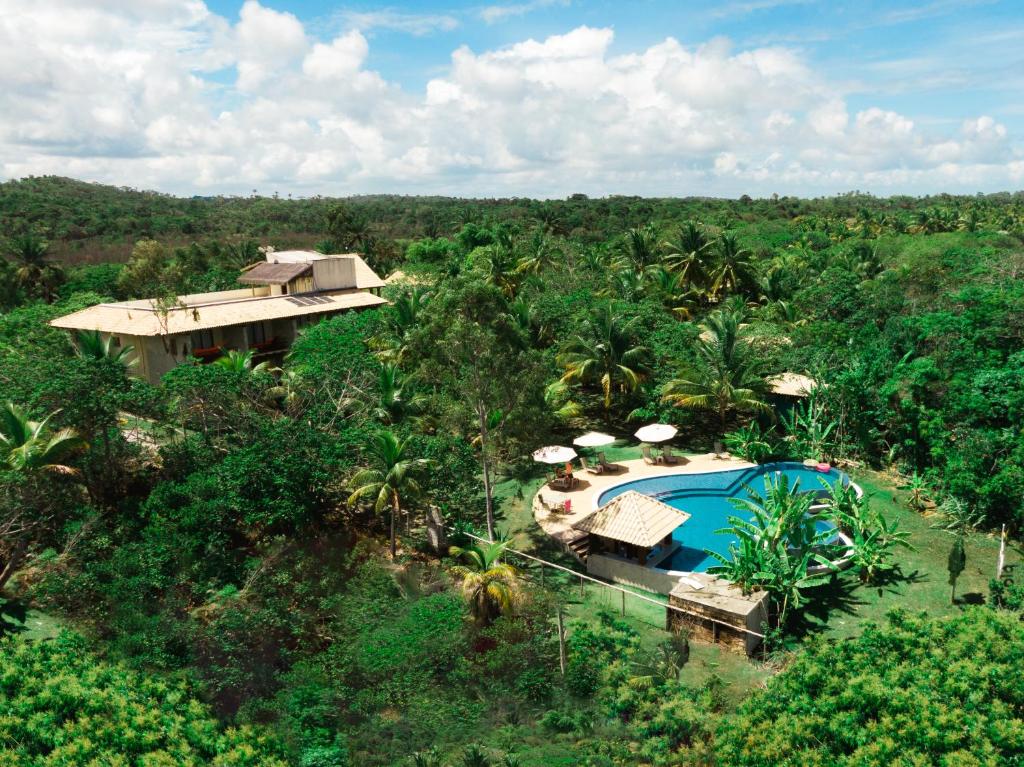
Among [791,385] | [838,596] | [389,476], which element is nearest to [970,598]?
[838,596]

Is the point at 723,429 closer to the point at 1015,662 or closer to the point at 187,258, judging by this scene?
the point at 1015,662

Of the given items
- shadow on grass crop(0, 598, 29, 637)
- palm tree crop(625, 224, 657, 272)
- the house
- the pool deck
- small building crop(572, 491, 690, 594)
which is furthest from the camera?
palm tree crop(625, 224, 657, 272)

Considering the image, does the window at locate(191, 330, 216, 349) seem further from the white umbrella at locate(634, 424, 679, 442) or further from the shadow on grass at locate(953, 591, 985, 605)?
the shadow on grass at locate(953, 591, 985, 605)

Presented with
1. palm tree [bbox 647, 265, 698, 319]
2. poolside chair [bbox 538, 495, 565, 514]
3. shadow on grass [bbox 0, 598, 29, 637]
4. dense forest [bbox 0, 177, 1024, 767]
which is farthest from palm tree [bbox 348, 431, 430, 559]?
palm tree [bbox 647, 265, 698, 319]

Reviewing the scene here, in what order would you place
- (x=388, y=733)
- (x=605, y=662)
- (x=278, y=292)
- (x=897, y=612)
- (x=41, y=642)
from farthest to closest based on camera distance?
(x=278, y=292), (x=605, y=662), (x=41, y=642), (x=388, y=733), (x=897, y=612)

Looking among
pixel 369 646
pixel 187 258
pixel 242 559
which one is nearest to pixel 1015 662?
pixel 369 646

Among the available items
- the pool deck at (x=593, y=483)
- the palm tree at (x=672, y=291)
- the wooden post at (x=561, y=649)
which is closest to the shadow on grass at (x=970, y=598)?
the pool deck at (x=593, y=483)

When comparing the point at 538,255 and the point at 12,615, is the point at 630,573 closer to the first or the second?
the point at 12,615
